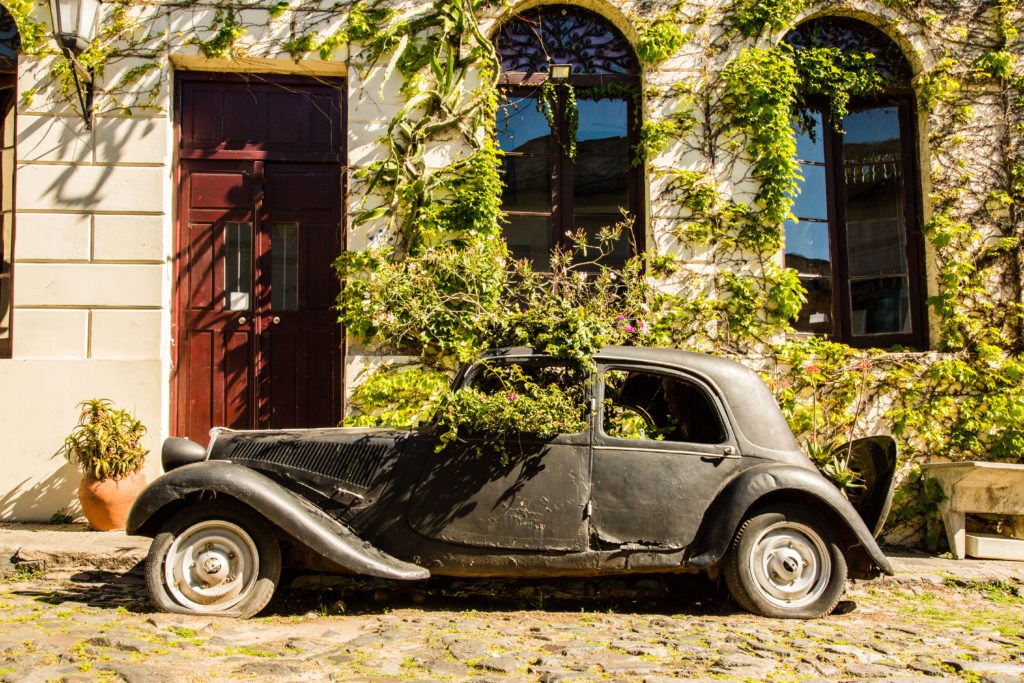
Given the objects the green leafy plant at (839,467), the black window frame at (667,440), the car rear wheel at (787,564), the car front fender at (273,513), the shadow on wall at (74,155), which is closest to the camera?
the car front fender at (273,513)

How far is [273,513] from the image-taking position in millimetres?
4488

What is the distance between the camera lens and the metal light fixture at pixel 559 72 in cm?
810

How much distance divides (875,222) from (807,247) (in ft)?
2.43

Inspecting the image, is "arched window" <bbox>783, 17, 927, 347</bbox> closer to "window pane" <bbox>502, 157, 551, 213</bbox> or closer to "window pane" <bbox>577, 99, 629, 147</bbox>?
"window pane" <bbox>577, 99, 629, 147</bbox>

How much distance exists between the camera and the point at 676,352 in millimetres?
5156

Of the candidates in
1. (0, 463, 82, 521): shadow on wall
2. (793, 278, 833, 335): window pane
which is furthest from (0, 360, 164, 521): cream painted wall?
(793, 278, 833, 335): window pane

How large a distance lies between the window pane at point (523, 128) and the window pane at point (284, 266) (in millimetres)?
2194

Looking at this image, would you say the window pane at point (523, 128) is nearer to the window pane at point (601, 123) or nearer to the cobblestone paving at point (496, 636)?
the window pane at point (601, 123)

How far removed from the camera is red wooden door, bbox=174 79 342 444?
7.64m

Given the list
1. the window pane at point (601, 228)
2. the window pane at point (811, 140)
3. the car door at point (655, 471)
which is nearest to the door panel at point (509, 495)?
the car door at point (655, 471)

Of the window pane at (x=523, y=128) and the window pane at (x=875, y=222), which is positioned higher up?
the window pane at (x=523, y=128)

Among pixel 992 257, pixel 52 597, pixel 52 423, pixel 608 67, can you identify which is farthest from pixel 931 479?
pixel 52 423

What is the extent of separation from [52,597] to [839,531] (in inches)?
182

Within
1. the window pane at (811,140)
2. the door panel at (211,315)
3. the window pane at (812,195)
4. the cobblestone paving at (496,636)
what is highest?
the window pane at (811,140)
